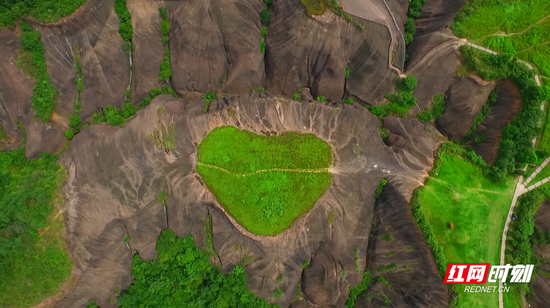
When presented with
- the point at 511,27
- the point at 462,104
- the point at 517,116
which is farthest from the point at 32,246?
the point at 511,27

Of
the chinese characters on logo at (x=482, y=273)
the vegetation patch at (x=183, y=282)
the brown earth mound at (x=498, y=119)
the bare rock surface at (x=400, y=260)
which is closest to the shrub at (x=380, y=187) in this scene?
the bare rock surface at (x=400, y=260)

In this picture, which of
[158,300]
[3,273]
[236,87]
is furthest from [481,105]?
[3,273]

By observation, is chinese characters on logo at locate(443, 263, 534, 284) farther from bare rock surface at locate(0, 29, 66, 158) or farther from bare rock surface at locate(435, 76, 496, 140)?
bare rock surface at locate(0, 29, 66, 158)

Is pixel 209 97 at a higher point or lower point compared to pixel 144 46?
lower

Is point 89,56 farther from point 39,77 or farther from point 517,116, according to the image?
point 517,116

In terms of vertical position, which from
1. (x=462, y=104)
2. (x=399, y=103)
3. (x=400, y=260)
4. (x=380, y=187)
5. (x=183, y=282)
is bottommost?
(x=183, y=282)

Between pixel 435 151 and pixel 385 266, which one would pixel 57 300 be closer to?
pixel 385 266

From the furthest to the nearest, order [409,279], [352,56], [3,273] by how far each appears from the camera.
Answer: [352,56]
[409,279]
[3,273]
